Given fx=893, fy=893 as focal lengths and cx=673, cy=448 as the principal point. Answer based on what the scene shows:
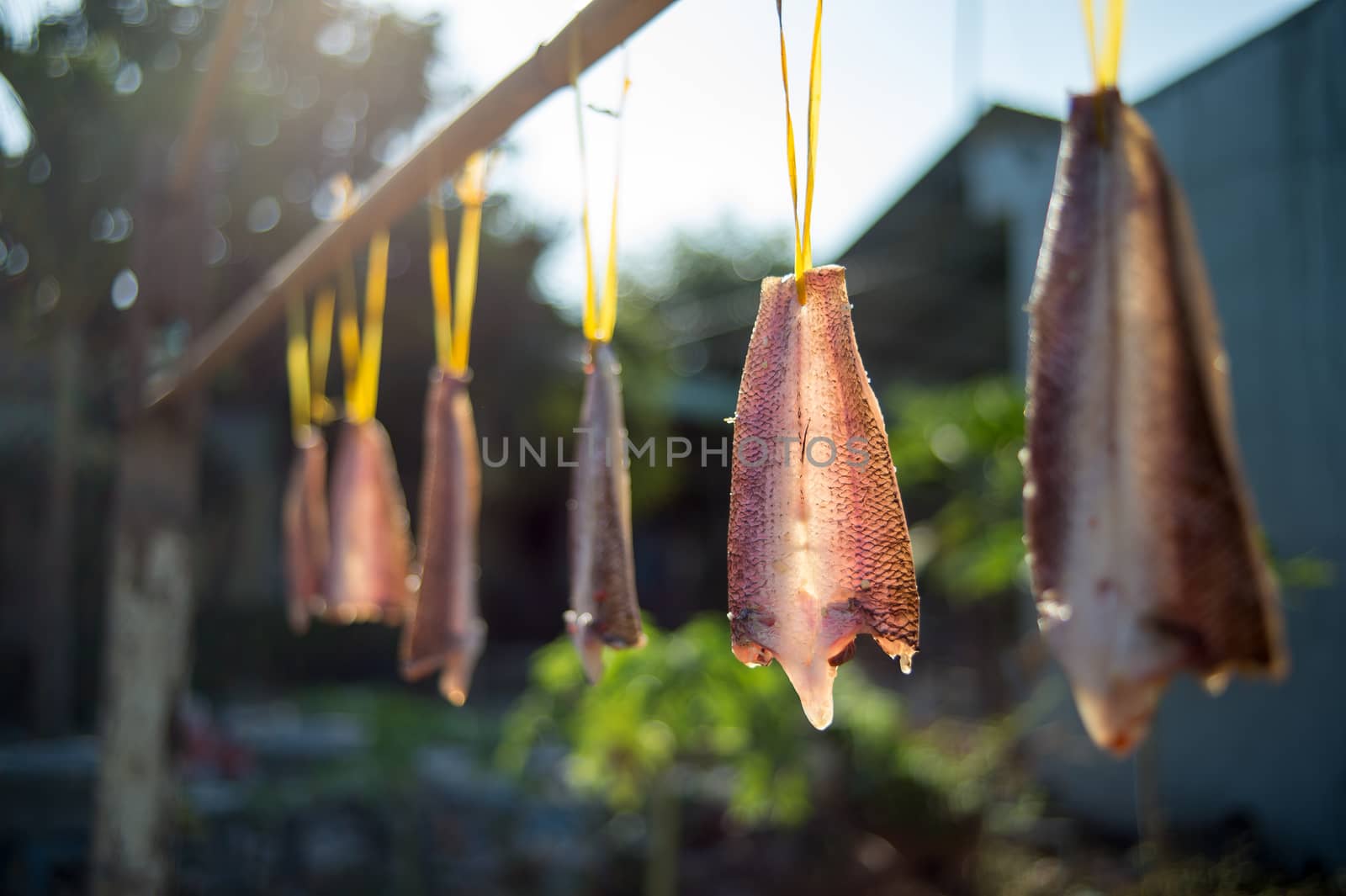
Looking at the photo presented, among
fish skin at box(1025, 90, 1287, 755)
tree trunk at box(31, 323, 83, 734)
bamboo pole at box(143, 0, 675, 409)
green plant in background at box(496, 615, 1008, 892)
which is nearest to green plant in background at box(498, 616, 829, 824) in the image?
green plant in background at box(496, 615, 1008, 892)

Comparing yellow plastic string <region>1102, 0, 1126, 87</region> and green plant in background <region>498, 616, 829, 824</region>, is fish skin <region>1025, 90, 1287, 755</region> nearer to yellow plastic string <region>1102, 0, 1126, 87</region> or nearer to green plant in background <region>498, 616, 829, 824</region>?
yellow plastic string <region>1102, 0, 1126, 87</region>

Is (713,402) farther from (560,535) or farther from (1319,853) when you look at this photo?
(1319,853)

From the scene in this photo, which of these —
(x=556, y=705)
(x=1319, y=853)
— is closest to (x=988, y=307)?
(x=1319, y=853)

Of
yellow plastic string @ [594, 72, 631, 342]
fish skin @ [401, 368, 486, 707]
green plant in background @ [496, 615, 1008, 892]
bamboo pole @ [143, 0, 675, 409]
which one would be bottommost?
green plant in background @ [496, 615, 1008, 892]

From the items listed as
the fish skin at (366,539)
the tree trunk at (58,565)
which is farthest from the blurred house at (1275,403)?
the tree trunk at (58,565)

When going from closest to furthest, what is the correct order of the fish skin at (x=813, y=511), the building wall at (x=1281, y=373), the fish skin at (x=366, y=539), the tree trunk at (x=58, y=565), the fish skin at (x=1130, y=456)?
the fish skin at (x=1130, y=456)
the fish skin at (x=813, y=511)
the fish skin at (x=366, y=539)
the building wall at (x=1281, y=373)
the tree trunk at (x=58, y=565)

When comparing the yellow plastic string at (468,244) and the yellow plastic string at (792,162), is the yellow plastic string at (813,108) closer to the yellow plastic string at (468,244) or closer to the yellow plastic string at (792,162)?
the yellow plastic string at (792,162)
